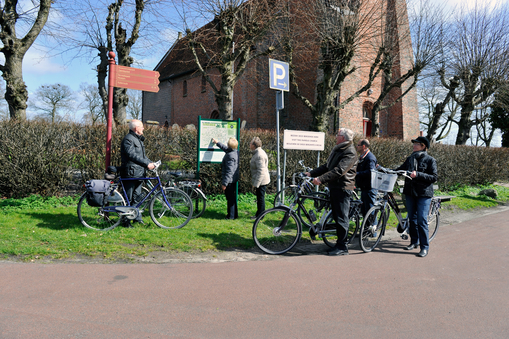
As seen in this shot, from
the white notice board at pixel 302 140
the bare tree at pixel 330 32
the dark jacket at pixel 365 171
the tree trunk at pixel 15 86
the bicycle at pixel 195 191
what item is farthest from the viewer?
the bare tree at pixel 330 32

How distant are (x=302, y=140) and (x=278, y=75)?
162 centimetres

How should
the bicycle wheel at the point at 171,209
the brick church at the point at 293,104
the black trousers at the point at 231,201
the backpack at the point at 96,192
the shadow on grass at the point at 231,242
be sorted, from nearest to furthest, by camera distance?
the shadow on grass at the point at 231,242 < the backpack at the point at 96,192 < the bicycle wheel at the point at 171,209 < the black trousers at the point at 231,201 < the brick church at the point at 293,104

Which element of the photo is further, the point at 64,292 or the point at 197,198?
the point at 197,198

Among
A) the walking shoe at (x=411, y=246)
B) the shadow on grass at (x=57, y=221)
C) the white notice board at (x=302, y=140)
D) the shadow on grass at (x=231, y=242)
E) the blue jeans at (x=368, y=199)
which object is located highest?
the white notice board at (x=302, y=140)

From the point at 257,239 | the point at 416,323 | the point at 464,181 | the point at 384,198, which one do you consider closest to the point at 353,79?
the point at 464,181

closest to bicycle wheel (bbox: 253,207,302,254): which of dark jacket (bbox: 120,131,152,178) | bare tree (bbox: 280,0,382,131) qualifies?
dark jacket (bbox: 120,131,152,178)

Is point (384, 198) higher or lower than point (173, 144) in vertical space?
lower

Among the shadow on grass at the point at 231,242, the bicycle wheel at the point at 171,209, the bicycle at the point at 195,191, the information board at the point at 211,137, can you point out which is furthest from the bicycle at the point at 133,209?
the information board at the point at 211,137

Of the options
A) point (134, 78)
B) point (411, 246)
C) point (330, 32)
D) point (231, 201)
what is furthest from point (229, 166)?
point (330, 32)

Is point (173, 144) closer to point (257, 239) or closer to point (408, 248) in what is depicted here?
point (257, 239)

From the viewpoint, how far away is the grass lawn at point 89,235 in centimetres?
507

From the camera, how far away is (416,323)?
3.31 metres

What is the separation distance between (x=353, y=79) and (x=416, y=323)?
20.4 m

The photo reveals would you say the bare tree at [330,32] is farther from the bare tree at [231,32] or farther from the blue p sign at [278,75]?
the blue p sign at [278,75]
